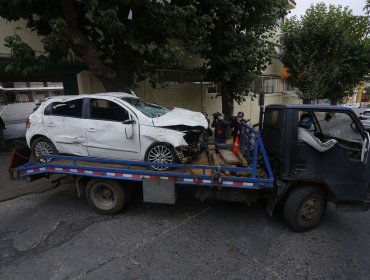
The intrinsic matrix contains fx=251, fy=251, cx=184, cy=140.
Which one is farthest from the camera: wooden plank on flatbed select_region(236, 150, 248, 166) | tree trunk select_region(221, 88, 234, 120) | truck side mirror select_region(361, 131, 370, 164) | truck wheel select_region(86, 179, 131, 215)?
tree trunk select_region(221, 88, 234, 120)

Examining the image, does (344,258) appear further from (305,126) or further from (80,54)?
(80,54)

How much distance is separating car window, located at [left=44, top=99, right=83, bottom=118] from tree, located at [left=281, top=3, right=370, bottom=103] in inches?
602

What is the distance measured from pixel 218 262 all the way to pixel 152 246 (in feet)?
3.53

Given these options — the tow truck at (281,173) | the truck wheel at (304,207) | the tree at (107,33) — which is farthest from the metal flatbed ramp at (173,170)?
the tree at (107,33)

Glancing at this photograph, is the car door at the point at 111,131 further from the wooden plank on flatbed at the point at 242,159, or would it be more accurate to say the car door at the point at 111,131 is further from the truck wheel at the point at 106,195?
the wooden plank on flatbed at the point at 242,159

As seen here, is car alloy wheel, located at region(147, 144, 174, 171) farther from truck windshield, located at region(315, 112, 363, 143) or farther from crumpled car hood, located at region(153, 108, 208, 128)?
truck windshield, located at region(315, 112, 363, 143)

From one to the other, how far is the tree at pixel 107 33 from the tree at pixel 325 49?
1200 cm

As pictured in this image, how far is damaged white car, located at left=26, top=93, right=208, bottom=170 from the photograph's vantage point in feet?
15.8

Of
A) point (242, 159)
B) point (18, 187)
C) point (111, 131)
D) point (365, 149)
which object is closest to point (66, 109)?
point (111, 131)

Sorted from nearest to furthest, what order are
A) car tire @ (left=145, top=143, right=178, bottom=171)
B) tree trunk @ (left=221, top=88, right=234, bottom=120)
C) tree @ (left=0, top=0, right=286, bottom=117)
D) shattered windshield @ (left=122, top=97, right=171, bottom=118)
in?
car tire @ (left=145, top=143, right=178, bottom=171) < shattered windshield @ (left=122, top=97, right=171, bottom=118) < tree @ (left=0, top=0, right=286, bottom=117) < tree trunk @ (left=221, top=88, right=234, bottom=120)

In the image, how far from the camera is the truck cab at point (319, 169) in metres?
4.16

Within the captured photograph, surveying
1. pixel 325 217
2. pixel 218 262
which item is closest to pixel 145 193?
pixel 218 262

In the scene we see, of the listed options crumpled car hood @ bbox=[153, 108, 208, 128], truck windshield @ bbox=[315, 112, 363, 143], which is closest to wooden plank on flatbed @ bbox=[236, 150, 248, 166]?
crumpled car hood @ bbox=[153, 108, 208, 128]

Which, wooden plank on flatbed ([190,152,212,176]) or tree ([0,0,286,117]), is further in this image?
tree ([0,0,286,117])
